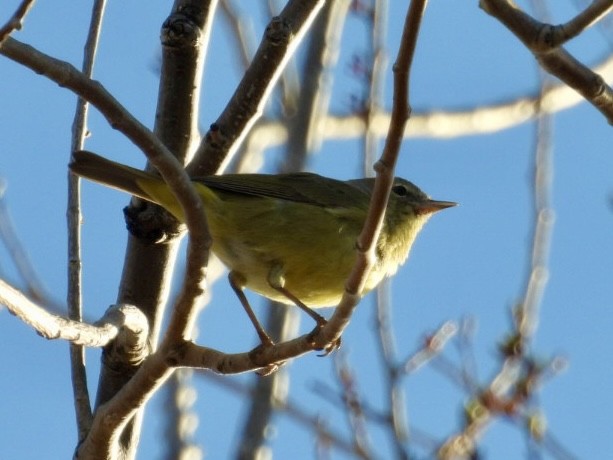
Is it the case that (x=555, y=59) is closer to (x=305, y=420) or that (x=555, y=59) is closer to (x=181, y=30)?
(x=181, y=30)

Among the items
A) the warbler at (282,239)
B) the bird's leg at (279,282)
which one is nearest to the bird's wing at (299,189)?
the warbler at (282,239)

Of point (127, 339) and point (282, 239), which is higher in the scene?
point (282, 239)

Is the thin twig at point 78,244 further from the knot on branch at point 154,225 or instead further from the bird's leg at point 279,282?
the bird's leg at point 279,282

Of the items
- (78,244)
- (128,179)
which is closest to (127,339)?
(78,244)

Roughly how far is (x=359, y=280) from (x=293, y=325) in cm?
304

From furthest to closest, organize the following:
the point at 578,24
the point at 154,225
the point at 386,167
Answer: the point at 154,225
the point at 578,24
the point at 386,167

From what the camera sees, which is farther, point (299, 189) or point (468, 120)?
point (468, 120)

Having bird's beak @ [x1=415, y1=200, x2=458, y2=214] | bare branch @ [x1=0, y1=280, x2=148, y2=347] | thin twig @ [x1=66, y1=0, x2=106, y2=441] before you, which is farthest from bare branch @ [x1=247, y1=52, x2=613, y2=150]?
bare branch @ [x1=0, y1=280, x2=148, y2=347]

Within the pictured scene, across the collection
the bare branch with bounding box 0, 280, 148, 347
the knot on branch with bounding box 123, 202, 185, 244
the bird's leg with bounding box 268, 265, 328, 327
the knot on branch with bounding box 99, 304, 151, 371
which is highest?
the bird's leg with bounding box 268, 265, 328, 327

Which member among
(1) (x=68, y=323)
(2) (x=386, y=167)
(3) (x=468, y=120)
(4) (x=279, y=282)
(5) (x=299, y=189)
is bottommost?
(1) (x=68, y=323)

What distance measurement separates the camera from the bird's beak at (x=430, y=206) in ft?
17.2

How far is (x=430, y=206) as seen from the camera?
5.26 meters

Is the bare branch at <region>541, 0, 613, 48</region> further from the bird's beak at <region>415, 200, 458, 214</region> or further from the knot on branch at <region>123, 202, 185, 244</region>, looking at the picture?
the bird's beak at <region>415, 200, 458, 214</region>

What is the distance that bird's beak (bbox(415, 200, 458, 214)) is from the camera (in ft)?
17.2
